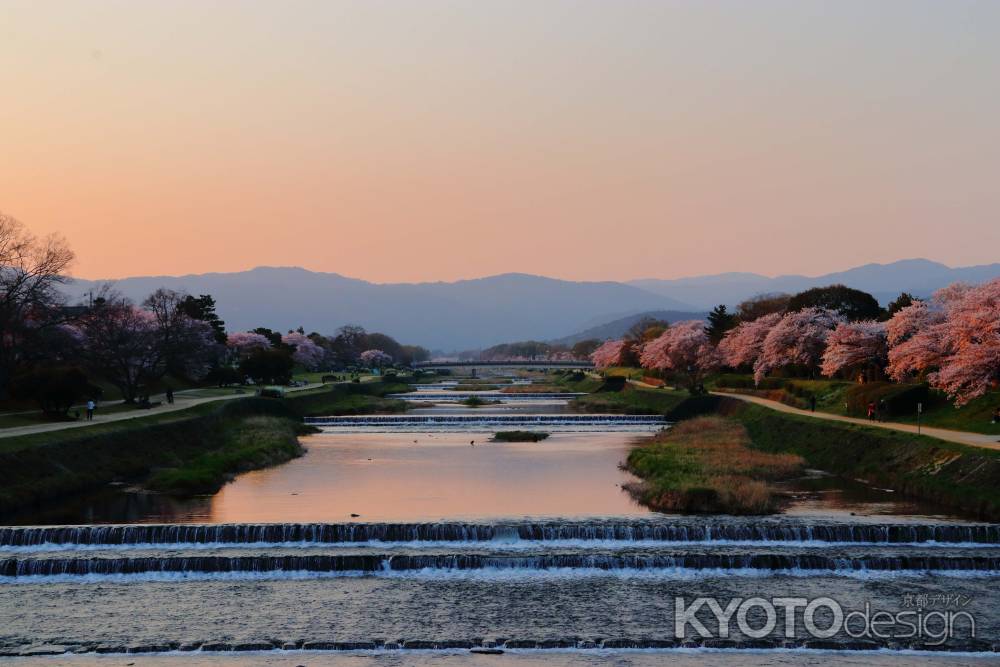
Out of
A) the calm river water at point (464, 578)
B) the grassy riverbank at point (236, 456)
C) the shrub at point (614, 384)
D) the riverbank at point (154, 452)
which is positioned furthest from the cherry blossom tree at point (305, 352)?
the calm river water at point (464, 578)

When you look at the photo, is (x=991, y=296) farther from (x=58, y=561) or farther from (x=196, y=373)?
(x=196, y=373)

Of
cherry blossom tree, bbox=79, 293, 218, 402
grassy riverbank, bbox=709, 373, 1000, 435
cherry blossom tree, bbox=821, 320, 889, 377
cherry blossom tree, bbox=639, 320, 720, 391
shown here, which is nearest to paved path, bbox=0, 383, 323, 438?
cherry blossom tree, bbox=79, 293, 218, 402

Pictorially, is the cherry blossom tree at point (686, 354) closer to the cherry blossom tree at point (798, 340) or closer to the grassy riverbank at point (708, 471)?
the cherry blossom tree at point (798, 340)

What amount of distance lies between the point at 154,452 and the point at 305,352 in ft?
372

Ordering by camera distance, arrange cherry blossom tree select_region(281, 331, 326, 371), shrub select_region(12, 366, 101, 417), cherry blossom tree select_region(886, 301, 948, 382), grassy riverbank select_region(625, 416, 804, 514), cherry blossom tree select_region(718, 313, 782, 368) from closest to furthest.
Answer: grassy riverbank select_region(625, 416, 804, 514) < shrub select_region(12, 366, 101, 417) < cherry blossom tree select_region(886, 301, 948, 382) < cherry blossom tree select_region(718, 313, 782, 368) < cherry blossom tree select_region(281, 331, 326, 371)

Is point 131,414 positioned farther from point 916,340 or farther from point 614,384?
point 614,384

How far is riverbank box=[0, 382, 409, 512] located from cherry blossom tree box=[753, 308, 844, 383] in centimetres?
4144

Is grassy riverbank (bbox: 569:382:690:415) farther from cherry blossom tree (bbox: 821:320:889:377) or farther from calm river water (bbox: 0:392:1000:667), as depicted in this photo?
calm river water (bbox: 0:392:1000:667)

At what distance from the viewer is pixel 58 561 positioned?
1208 inches

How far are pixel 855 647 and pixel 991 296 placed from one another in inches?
1487

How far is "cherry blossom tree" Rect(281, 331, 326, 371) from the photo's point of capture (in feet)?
539

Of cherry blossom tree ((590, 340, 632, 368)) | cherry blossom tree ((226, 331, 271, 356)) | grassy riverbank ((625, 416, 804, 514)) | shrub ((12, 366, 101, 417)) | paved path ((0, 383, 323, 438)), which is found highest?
cherry blossom tree ((226, 331, 271, 356))

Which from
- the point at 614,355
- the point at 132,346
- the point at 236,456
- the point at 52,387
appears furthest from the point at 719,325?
the point at 52,387

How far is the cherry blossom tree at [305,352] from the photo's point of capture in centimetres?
16438
